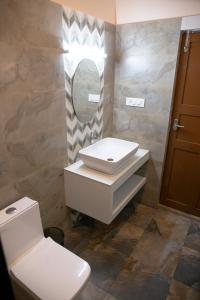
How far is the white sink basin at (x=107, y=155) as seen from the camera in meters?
1.92

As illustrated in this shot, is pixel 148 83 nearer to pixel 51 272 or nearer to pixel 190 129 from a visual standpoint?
pixel 190 129

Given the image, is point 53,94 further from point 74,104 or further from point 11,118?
point 11,118

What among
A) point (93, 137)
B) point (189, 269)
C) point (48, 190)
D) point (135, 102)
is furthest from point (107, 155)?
point (189, 269)

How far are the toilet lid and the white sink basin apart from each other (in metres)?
0.78

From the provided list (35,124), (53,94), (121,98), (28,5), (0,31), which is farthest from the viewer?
(121,98)

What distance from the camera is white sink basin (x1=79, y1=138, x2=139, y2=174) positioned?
6.30ft

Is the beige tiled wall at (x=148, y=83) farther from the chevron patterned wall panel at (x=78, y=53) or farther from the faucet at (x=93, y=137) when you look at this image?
the faucet at (x=93, y=137)

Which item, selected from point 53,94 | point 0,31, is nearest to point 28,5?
point 0,31

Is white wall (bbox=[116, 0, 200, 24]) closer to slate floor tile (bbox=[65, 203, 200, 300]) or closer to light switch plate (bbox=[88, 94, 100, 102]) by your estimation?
light switch plate (bbox=[88, 94, 100, 102])

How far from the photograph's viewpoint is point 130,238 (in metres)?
2.27

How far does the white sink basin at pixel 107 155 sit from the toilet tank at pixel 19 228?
0.67m

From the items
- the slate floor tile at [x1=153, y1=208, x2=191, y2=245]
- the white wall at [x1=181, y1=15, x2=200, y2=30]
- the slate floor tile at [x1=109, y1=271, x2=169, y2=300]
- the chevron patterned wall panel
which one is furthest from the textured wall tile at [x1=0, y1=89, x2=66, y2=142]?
the slate floor tile at [x1=153, y1=208, x2=191, y2=245]

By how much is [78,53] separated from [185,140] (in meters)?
1.50

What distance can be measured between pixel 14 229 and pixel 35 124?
0.79 m
